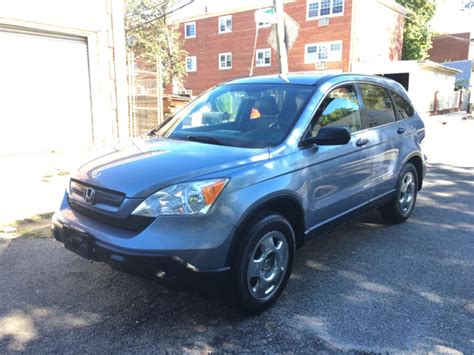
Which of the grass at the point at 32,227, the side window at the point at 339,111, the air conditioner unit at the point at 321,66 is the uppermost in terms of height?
the air conditioner unit at the point at 321,66

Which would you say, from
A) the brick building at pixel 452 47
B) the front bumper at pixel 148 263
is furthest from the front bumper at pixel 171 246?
the brick building at pixel 452 47

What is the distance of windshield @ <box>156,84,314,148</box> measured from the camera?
3.70m

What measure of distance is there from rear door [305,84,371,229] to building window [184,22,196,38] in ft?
123

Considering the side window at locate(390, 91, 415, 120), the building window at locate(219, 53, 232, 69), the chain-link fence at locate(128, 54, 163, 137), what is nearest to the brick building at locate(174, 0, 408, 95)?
the building window at locate(219, 53, 232, 69)

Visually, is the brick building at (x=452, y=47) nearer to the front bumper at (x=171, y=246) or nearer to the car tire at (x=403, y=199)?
the car tire at (x=403, y=199)

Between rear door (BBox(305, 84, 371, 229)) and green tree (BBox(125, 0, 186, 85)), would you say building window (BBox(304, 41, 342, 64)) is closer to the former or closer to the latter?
green tree (BBox(125, 0, 186, 85))

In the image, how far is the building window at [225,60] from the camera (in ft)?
122

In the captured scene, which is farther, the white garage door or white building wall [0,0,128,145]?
white building wall [0,0,128,145]

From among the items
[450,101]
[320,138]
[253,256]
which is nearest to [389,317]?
[253,256]

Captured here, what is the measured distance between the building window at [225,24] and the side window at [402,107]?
33388 millimetres

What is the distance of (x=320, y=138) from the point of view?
3.56 metres

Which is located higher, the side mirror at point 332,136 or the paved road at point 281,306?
the side mirror at point 332,136

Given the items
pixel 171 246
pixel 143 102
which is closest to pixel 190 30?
pixel 143 102

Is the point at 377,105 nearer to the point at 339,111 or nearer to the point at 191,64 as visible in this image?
the point at 339,111
